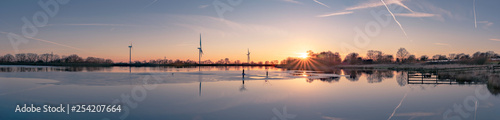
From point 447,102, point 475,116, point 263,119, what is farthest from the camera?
point 447,102

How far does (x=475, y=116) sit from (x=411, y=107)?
10.9 feet

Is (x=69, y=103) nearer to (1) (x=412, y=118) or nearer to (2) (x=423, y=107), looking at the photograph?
(1) (x=412, y=118)

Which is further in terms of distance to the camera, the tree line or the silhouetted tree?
the silhouetted tree

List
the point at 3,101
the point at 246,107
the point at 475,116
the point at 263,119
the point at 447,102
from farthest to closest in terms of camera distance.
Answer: the point at 447,102 → the point at 3,101 → the point at 246,107 → the point at 475,116 → the point at 263,119

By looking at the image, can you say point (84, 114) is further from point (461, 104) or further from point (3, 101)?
point (461, 104)

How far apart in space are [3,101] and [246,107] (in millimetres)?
16697

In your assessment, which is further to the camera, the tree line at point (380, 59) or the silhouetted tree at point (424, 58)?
the silhouetted tree at point (424, 58)

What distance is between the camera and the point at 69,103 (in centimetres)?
1808

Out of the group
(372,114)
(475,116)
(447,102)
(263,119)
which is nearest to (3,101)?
(263,119)

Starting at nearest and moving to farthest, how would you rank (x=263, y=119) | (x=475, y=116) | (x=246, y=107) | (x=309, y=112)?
(x=263, y=119) → (x=475, y=116) → (x=309, y=112) → (x=246, y=107)

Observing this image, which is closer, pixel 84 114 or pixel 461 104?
pixel 84 114

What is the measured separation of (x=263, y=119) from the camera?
14.1 metres

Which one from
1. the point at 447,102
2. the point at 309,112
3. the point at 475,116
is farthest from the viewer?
the point at 447,102

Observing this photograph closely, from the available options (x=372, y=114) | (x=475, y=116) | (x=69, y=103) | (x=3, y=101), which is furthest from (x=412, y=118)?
(x=3, y=101)
